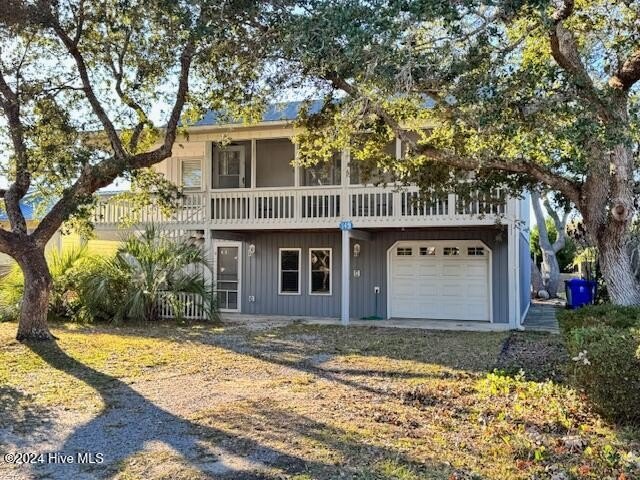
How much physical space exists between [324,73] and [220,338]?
6.30 meters

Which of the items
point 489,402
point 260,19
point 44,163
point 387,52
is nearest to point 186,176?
point 44,163

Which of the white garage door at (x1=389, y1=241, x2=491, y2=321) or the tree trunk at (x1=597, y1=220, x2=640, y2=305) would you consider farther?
the white garage door at (x1=389, y1=241, x2=491, y2=321)

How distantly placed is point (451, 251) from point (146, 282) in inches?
320

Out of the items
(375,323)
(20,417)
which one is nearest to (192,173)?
(375,323)

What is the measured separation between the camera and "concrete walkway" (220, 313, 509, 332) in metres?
13.6

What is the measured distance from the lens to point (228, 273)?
17.3 m

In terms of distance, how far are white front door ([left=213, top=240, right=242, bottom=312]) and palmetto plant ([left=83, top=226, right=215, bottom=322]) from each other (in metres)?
2.25

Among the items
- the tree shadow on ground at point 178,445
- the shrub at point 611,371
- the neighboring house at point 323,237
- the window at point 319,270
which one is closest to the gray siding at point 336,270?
the neighboring house at point 323,237

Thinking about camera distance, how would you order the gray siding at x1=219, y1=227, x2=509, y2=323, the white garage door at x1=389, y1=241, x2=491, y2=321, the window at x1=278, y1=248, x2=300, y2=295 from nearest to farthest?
1. the gray siding at x1=219, y1=227, x2=509, y2=323
2. the white garage door at x1=389, y1=241, x2=491, y2=321
3. the window at x1=278, y1=248, x2=300, y2=295

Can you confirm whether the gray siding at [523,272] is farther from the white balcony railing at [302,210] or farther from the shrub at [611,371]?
the shrub at [611,371]

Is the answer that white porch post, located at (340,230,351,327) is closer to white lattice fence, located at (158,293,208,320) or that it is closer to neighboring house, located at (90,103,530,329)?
neighboring house, located at (90,103,530,329)

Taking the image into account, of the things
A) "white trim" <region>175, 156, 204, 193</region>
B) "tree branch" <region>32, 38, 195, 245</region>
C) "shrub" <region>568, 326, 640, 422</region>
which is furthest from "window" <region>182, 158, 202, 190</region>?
"shrub" <region>568, 326, 640, 422</region>

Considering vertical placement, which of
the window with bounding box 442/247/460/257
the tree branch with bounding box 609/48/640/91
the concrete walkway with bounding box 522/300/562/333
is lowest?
the concrete walkway with bounding box 522/300/562/333

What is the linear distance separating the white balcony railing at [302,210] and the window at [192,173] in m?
1.46
